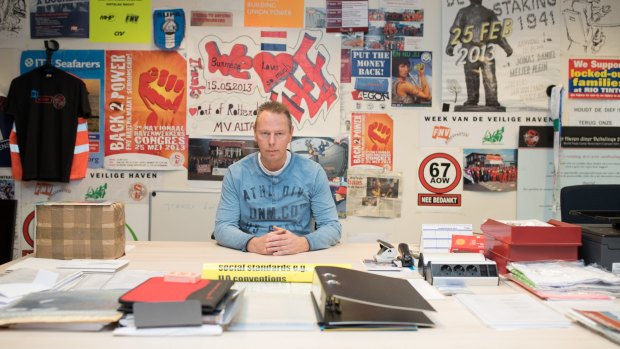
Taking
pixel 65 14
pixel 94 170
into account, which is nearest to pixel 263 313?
pixel 94 170

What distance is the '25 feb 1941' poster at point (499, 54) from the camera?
316cm

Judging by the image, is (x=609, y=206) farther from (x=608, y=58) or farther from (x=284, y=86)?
(x=284, y=86)

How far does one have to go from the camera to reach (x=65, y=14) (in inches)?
124

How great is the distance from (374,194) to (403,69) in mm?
871

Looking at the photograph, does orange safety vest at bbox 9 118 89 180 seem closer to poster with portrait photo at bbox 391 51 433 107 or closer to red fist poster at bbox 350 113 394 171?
red fist poster at bbox 350 113 394 171

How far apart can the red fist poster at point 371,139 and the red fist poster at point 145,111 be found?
1.16 meters

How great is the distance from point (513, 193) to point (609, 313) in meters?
2.19

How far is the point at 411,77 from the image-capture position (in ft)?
10.4

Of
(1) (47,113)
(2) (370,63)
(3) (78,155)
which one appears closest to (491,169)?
(2) (370,63)

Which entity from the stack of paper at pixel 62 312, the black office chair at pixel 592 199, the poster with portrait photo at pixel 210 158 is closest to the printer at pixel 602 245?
the black office chair at pixel 592 199

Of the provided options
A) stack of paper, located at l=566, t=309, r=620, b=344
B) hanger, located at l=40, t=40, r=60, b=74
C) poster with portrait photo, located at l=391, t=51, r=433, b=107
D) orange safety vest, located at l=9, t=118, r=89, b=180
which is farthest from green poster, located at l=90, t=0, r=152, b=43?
stack of paper, located at l=566, t=309, r=620, b=344

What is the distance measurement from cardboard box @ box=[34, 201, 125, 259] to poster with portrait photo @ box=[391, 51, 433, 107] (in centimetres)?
207

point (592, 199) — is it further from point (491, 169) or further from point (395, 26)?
point (395, 26)

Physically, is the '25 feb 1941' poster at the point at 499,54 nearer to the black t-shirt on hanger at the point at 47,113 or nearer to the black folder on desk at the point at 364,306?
the black folder on desk at the point at 364,306
